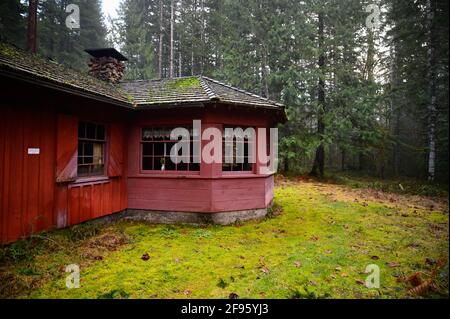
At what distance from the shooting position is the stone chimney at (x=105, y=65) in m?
11.0

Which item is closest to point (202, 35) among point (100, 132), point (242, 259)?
point (100, 132)

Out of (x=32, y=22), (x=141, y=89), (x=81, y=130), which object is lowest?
(x=81, y=130)

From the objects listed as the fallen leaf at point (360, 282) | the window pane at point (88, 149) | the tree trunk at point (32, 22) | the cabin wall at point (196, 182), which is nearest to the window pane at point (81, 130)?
Result: the window pane at point (88, 149)

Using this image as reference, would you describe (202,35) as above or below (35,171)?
above

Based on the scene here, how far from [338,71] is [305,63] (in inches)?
→ 127

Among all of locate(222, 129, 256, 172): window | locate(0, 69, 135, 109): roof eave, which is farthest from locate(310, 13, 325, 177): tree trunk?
locate(0, 69, 135, 109): roof eave

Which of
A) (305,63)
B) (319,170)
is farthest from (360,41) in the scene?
(319,170)

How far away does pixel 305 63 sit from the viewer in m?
20.0

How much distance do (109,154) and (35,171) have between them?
2.43m

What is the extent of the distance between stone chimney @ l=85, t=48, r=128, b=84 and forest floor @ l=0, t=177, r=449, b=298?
638 centimetres

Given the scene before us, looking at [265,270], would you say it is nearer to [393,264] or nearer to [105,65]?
[393,264]

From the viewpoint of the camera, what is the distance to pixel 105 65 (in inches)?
433

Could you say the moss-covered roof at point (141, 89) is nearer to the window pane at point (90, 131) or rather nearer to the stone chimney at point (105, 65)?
the stone chimney at point (105, 65)

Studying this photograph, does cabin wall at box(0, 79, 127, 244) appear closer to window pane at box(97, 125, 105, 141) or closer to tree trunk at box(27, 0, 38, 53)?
window pane at box(97, 125, 105, 141)
